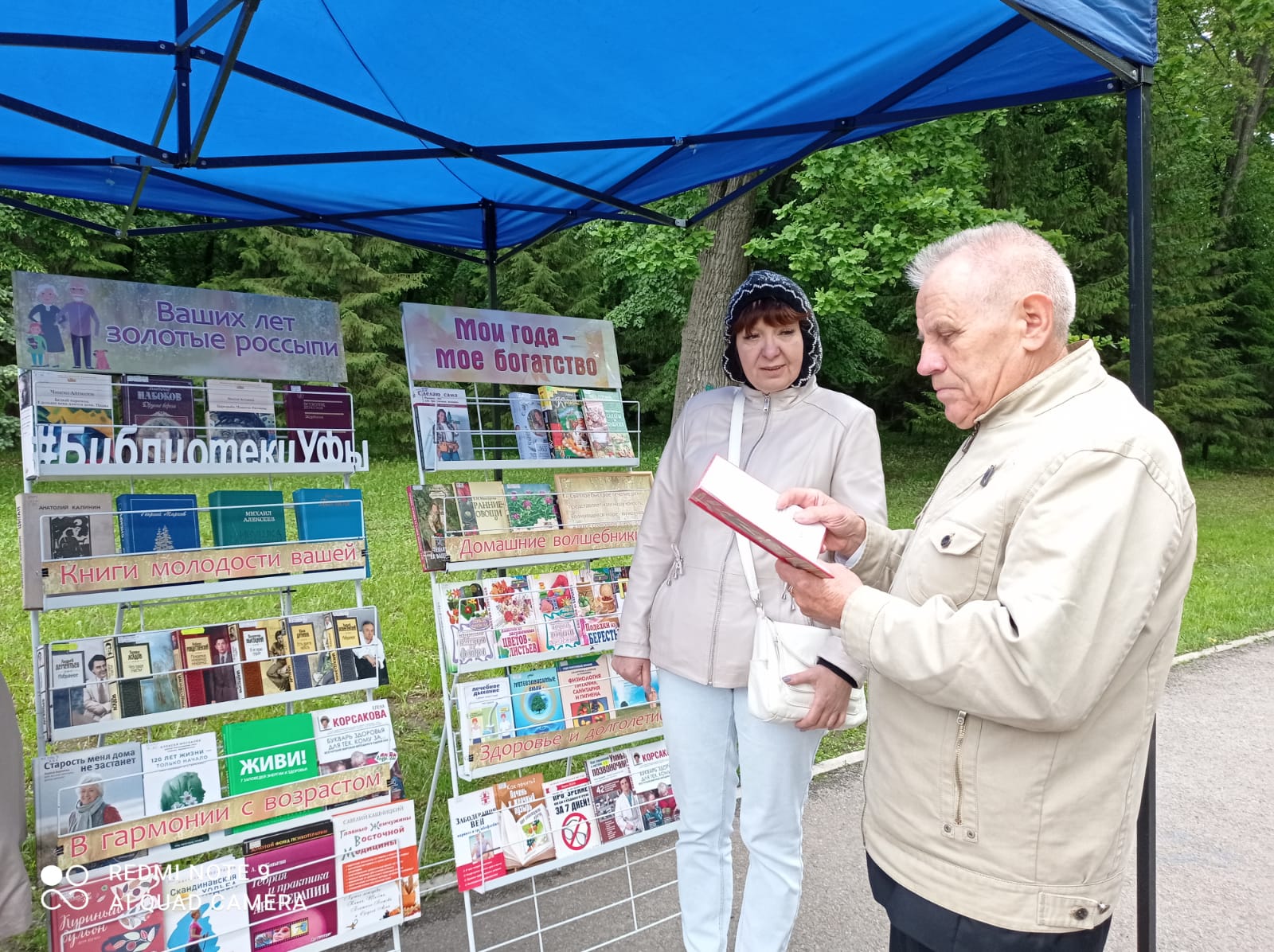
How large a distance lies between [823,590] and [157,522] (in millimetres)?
2130

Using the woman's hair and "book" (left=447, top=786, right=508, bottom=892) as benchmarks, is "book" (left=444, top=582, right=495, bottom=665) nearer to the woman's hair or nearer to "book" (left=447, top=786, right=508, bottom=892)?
"book" (left=447, top=786, right=508, bottom=892)

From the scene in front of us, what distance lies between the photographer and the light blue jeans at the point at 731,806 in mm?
2406

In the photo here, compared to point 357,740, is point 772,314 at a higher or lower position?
higher

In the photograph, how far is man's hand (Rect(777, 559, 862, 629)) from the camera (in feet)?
5.26

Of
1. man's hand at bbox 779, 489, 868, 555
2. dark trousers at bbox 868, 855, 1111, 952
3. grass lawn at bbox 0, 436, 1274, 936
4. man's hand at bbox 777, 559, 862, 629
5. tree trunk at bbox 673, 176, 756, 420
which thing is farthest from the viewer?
tree trunk at bbox 673, 176, 756, 420

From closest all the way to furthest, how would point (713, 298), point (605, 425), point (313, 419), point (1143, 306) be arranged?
point (1143, 306) < point (313, 419) < point (605, 425) < point (713, 298)

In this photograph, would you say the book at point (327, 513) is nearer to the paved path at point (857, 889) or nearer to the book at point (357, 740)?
the book at point (357, 740)

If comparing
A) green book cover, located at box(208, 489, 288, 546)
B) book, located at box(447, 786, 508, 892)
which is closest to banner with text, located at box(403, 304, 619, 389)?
green book cover, located at box(208, 489, 288, 546)

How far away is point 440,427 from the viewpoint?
3.18m

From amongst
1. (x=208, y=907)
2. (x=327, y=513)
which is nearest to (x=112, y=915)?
(x=208, y=907)

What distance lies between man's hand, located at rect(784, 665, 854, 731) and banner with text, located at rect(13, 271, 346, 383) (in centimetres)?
193

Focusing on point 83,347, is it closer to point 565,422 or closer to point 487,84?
point 487,84

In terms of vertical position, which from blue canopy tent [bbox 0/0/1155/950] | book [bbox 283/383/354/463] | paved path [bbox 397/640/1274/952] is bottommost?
paved path [bbox 397/640/1274/952]

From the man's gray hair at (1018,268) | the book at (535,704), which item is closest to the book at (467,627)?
the book at (535,704)
